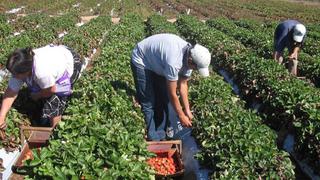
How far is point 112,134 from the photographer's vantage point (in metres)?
5.11

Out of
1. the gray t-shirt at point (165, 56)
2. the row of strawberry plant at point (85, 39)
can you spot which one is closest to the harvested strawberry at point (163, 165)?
the gray t-shirt at point (165, 56)

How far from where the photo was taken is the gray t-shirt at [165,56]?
19.3 feet

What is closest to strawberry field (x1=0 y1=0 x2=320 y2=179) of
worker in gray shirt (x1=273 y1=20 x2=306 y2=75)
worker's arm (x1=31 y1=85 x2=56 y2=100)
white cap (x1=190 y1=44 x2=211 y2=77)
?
worker's arm (x1=31 y1=85 x2=56 y2=100)

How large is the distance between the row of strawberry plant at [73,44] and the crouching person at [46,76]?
388 millimetres

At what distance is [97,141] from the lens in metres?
5.00

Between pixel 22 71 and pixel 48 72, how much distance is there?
410mm

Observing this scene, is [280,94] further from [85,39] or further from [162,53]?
[85,39]

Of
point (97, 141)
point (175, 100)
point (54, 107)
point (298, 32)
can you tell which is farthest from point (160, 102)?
point (298, 32)

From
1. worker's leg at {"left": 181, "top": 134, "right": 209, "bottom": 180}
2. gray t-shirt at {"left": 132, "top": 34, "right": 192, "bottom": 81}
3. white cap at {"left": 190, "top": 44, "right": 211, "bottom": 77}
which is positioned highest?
white cap at {"left": 190, "top": 44, "right": 211, "bottom": 77}

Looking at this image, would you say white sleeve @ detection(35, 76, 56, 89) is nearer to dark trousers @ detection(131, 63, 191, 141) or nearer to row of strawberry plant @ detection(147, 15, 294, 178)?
dark trousers @ detection(131, 63, 191, 141)

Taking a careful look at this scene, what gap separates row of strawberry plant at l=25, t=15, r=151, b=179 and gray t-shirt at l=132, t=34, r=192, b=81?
74cm

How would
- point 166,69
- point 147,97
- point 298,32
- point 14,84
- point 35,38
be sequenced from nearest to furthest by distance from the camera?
point 14,84 < point 166,69 < point 147,97 < point 298,32 < point 35,38

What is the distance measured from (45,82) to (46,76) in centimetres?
9

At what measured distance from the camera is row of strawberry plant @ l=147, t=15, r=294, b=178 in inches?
199
